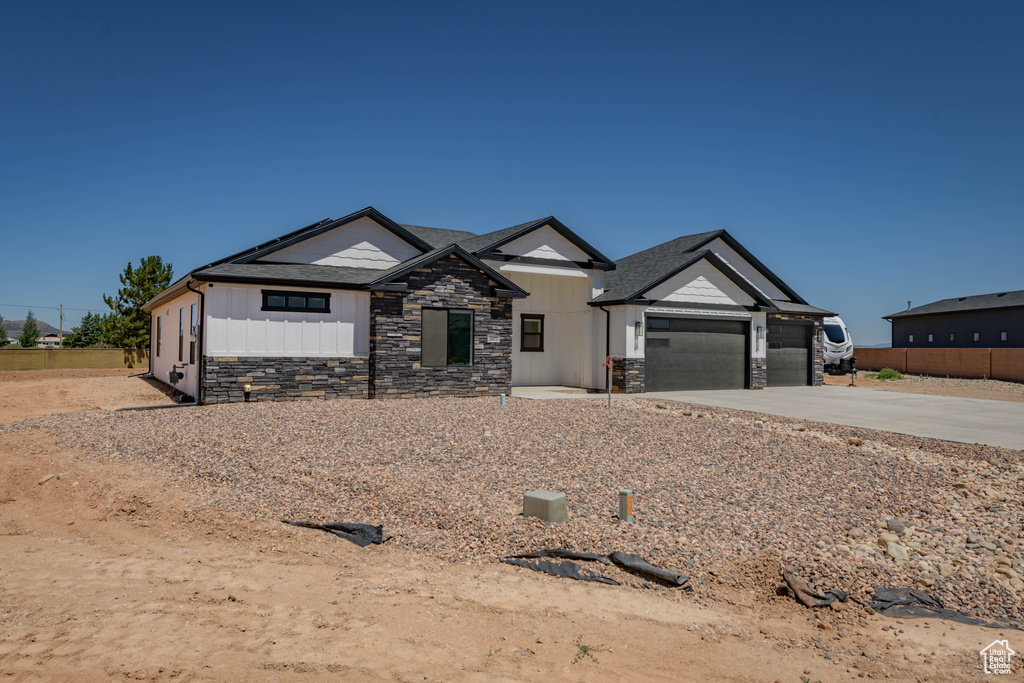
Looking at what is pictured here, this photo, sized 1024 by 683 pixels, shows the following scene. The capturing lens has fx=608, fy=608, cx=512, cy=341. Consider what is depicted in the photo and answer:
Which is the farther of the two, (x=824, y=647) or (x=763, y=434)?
(x=763, y=434)

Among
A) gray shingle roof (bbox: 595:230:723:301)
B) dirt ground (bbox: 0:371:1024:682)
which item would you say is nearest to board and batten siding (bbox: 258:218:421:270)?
gray shingle roof (bbox: 595:230:723:301)

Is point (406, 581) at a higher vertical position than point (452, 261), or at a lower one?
lower

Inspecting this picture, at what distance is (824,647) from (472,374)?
1266cm

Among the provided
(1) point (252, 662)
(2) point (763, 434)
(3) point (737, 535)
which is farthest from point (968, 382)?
(1) point (252, 662)

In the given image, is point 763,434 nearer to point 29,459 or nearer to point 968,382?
point 29,459

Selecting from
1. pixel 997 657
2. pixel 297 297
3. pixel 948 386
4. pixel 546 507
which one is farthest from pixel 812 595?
pixel 948 386

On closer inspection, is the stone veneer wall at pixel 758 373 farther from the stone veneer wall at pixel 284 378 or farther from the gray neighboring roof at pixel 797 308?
the stone veneer wall at pixel 284 378

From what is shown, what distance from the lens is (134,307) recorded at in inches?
1297

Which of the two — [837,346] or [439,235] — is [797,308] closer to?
[837,346]

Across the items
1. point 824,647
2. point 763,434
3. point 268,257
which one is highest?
point 268,257

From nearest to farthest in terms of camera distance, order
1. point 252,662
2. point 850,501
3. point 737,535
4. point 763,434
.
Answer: point 252,662, point 737,535, point 850,501, point 763,434

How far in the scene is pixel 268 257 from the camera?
51.6 ft

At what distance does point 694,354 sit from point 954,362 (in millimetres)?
19780

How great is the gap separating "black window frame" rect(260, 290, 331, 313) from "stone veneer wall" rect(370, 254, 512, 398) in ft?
3.78
